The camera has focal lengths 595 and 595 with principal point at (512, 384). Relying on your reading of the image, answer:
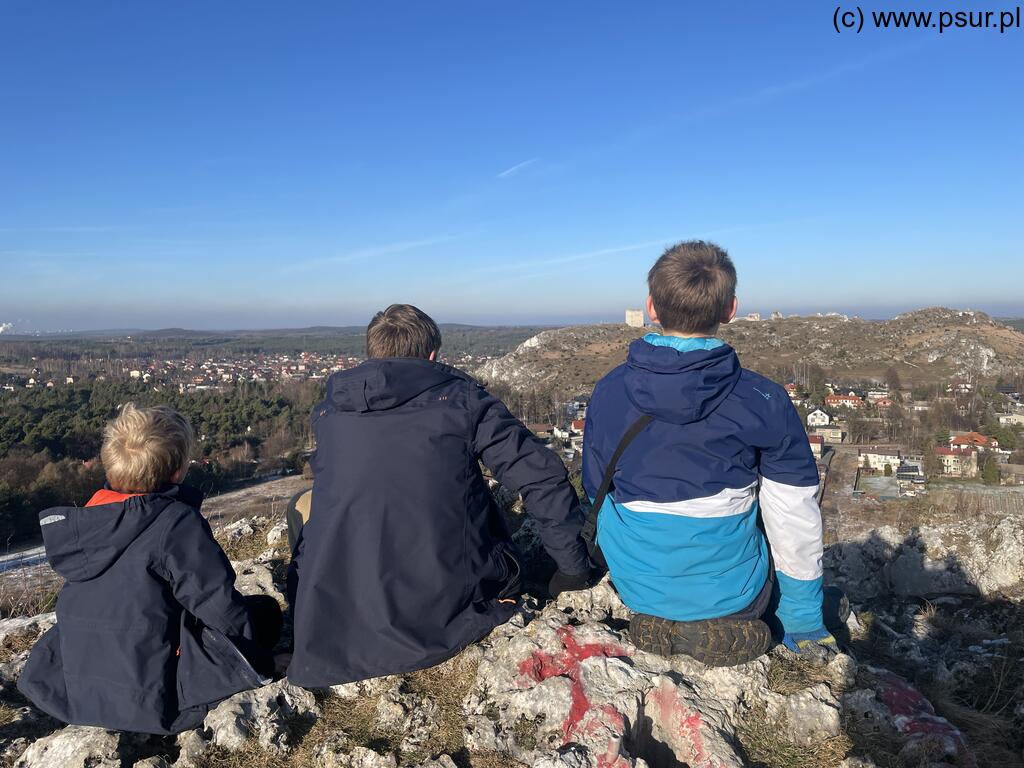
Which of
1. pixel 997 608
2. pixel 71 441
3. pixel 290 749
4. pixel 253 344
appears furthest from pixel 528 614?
pixel 253 344

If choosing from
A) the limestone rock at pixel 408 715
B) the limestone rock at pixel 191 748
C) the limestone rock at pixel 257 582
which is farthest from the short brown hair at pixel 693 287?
the limestone rock at pixel 257 582

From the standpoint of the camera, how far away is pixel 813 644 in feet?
10.6

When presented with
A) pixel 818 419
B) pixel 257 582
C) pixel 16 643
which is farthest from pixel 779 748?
pixel 818 419

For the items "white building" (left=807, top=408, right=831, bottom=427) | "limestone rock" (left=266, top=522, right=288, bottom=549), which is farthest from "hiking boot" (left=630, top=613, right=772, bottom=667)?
"white building" (left=807, top=408, right=831, bottom=427)

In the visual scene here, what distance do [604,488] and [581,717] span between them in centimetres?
109

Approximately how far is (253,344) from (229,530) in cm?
15469

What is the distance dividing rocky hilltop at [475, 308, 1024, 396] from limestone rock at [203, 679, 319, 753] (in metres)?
59.5

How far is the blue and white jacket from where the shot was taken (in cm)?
284

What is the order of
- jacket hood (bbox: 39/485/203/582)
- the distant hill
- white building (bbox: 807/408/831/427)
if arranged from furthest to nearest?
1. the distant hill
2. white building (bbox: 807/408/831/427)
3. jacket hood (bbox: 39/485/203/582)

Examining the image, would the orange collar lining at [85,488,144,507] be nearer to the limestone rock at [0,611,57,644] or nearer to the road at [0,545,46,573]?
the limestone rock at [0,611,57,644]

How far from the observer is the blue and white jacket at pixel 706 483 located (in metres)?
2.84

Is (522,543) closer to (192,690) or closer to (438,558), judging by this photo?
(438,558)

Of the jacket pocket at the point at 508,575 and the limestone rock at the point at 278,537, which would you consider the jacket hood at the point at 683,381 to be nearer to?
the jacket pocket at the point at 508,575

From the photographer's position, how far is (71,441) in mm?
29984
